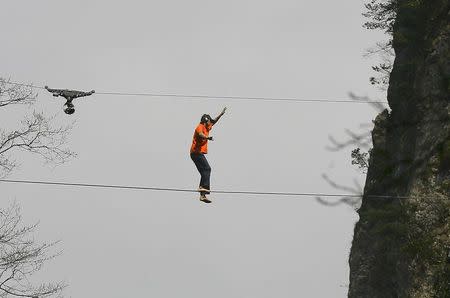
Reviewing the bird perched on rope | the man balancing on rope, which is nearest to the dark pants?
the man balancing on rope

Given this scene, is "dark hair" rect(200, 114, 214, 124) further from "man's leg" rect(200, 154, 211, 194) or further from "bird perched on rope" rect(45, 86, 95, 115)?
"bird perched on rope" rect(45, 86, 95, 115)

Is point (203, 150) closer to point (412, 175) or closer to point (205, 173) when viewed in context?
point (205, 173)

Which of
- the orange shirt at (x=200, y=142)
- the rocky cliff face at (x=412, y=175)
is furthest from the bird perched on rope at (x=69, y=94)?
the rocky cliff face at (x=412, y=175)

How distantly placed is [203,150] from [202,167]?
374 millimetres

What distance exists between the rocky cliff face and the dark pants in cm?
411

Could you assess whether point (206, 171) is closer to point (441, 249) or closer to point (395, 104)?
point (441, 249)

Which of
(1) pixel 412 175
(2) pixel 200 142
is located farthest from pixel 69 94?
(1) pixel 412 175

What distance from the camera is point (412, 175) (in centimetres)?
2209

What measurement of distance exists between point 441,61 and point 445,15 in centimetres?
165

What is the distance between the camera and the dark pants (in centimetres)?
1558

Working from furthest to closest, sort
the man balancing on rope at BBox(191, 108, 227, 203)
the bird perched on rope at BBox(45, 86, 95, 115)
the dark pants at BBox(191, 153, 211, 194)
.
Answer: the bird perched on rope at BBox(45, 86, 95, 115)
the dark pants at BBox(191, 153, 211, 194)
the man balancing on rope at BBox(191, 108, 227, 203)

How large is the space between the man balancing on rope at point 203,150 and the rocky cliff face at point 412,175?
13.6 feet

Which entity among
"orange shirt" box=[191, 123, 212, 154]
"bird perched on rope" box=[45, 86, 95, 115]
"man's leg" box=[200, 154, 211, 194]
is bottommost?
"man's leg" box=[200, 154, 211, 194]

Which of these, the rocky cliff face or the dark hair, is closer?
the dark hair
